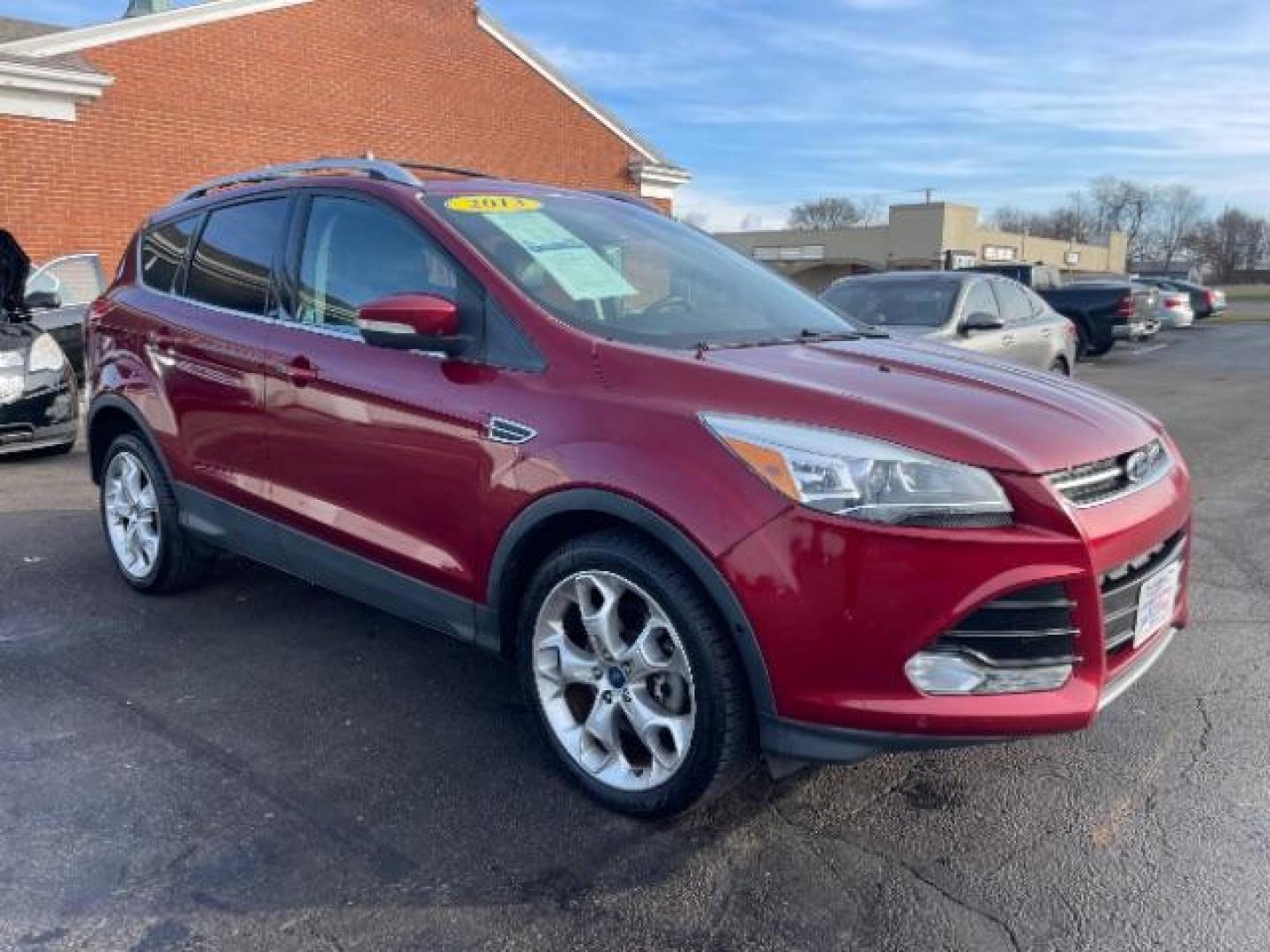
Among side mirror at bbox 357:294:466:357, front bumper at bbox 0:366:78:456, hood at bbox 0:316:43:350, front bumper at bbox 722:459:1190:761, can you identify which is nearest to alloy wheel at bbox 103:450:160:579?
side mirror at bbox 357:294:466:357

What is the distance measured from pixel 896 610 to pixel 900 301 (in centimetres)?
717

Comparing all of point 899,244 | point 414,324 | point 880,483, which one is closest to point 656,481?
point 880,483

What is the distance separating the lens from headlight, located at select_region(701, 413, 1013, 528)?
241 centimetres

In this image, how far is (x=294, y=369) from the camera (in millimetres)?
3676

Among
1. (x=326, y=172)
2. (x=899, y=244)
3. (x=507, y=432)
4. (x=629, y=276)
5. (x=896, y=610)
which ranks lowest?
(x=896, y=610)

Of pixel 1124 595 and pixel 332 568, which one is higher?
pixel 1124 595

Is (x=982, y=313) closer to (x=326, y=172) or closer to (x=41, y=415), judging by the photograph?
(x=326, y=172)

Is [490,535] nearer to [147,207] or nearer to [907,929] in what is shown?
[907,929]

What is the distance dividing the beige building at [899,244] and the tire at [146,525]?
48.3 m

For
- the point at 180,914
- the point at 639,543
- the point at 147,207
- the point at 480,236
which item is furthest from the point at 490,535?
the point at 147,207

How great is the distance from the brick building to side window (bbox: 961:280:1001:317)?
10.9 m

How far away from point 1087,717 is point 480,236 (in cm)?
221

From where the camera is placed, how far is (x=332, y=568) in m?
3.69

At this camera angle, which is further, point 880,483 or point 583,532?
point 583,532
